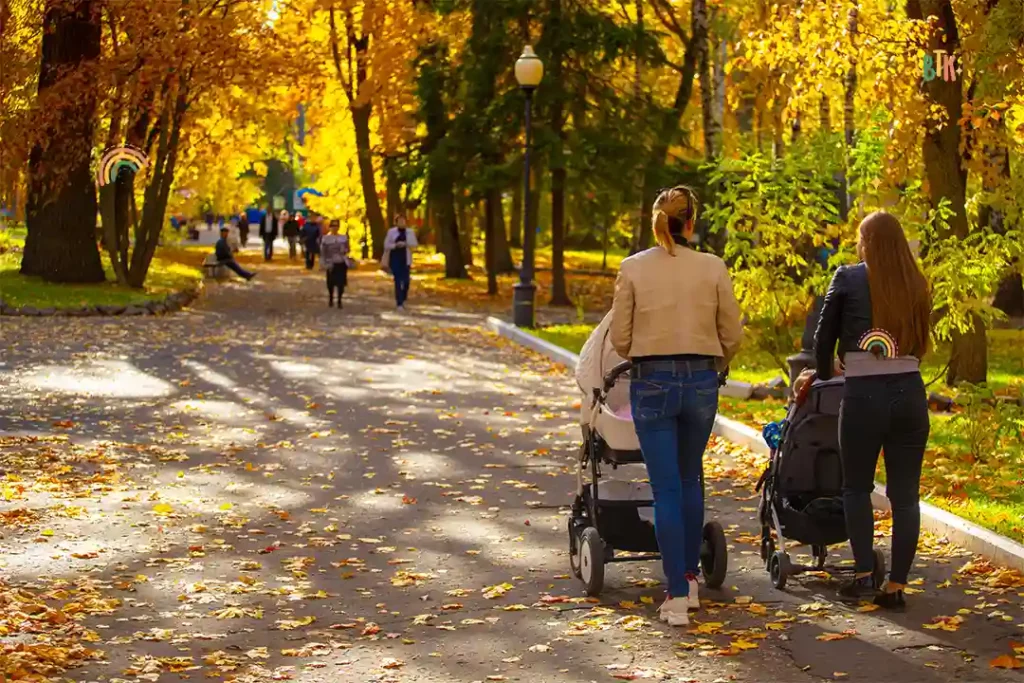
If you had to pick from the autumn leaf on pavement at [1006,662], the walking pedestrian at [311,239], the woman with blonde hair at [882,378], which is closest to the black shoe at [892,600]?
the woman with blonde hair at [882,378]

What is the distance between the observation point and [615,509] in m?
8.29

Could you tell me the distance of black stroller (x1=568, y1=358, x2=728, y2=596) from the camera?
8195mm

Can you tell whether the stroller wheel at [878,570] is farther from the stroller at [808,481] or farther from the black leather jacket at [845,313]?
the black leather jacket at [845,313]

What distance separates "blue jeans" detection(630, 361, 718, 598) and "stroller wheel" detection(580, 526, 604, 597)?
1.39 feet

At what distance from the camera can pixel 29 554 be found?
9.27 meters

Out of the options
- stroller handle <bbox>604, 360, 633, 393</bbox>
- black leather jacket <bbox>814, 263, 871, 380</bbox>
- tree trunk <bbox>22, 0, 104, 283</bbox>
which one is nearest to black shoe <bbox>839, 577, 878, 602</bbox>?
black leather jacket <bbox>814, 263, 871, 380</bbox>

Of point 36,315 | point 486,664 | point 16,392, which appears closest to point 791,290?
point 16,392

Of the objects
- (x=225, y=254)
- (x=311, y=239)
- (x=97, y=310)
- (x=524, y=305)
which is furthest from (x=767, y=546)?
(x=311, y=239)

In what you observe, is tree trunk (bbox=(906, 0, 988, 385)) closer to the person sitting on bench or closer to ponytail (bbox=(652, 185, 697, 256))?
ponytail (bbox=(652, 185, 697, 256))

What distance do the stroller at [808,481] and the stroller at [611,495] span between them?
345mm

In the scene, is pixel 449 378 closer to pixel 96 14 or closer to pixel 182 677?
pixel 182 677

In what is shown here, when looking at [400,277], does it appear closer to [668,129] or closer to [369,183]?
[668,129]

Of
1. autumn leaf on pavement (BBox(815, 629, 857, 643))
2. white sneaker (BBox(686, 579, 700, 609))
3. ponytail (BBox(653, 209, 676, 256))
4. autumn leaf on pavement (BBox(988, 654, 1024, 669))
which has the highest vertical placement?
ponytail (BBox(653, 209, 676, 256))

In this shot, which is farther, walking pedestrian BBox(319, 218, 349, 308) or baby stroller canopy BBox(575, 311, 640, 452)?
walking pedestrian BBox(319, 218, 349, 308)
